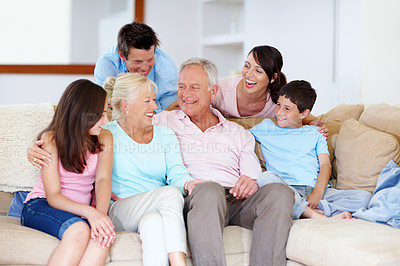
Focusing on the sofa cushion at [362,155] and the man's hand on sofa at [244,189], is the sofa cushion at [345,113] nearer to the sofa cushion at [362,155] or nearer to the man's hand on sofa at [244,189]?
the sofa cushion at [362,155]

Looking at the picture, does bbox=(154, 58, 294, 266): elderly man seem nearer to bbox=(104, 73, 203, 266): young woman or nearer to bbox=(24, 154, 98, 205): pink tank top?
bbox=(104, 73, 203, 266): young woman

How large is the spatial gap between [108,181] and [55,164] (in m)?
0.21

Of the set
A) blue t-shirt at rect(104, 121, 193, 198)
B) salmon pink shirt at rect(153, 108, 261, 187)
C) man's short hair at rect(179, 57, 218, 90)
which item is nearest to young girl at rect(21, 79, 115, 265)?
blue t-shirt at rect(104, 121, 193, 198)

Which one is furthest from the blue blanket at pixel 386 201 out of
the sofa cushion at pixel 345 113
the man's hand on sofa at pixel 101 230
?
the man's hand on sofa at pixel 101 230

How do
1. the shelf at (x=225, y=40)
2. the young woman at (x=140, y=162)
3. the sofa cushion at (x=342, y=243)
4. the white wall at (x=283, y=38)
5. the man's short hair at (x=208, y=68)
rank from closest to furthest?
the sofa cushion at (x=342, y=243) < the young woman at (x=140, y=162) < the man's short hair at (x=208, y=68) < the white wall at (x=283, y=38) < the shelf at (x=225, y=40)

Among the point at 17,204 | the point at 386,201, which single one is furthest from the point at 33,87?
the point at 386,201

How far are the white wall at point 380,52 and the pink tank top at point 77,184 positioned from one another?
7.45 ft

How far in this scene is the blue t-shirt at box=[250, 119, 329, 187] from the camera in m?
2.23

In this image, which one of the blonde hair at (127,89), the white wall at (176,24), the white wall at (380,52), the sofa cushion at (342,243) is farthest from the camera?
the white wall at (176,24)

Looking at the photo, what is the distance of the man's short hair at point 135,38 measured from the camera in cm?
252

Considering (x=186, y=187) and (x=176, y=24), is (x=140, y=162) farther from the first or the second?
(x=176, y=24)

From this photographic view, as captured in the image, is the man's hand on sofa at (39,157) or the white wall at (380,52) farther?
the white wall at (380,52)

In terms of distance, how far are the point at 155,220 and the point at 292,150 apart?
901 millimetres

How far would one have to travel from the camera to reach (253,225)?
1.85 m
